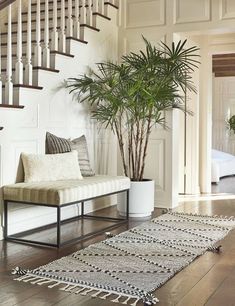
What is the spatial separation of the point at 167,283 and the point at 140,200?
209 cm

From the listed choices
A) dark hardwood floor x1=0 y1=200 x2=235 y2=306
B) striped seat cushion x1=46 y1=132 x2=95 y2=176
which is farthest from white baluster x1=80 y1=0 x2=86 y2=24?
dark hardwood floor x1=0 y1=200 x2=235 y2=306

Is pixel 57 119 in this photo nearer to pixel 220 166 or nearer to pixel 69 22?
pixel 69 22

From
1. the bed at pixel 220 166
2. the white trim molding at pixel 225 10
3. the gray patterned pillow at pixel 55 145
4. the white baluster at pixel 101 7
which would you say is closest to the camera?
the gray patterned pillow at pixel 55 145

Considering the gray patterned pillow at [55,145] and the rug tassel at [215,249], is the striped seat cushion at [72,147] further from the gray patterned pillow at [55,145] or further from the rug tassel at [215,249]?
the rug tassel at [215,249]

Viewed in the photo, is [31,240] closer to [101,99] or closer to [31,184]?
[31,184]

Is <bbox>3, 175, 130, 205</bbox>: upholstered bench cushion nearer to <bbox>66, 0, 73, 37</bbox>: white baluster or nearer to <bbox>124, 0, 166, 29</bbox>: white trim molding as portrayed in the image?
<bbox>66, 0, 73, 37</bbox>: white baluster

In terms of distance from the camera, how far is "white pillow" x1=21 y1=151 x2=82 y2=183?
3.97 meters

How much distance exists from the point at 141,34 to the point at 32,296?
393 cm

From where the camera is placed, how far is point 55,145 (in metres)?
4.36

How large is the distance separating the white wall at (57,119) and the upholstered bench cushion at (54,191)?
188mm

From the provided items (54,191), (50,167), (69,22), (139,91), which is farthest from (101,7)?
(54,191)

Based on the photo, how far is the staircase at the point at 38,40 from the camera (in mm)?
3975

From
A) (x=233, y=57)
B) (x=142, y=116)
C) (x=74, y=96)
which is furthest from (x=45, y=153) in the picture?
(x=233, y=57)

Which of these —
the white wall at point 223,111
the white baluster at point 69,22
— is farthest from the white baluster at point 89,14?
the white wall at point 223,111
